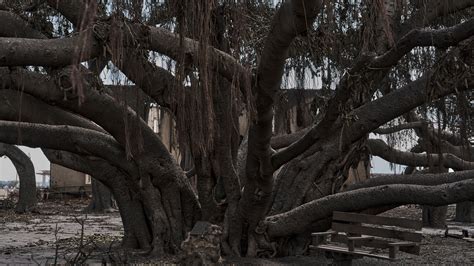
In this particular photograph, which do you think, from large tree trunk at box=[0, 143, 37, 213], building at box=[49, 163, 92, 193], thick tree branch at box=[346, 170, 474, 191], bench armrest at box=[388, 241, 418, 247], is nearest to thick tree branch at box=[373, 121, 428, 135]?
thick tree branch at box=[346, 170, 474, 191]

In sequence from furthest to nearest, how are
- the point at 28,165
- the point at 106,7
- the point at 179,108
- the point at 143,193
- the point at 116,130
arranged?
1. the point at 28,165
2. the point at 143,193
3. the point at 116,130
4. the point at 106,7
5. the point at 179,108

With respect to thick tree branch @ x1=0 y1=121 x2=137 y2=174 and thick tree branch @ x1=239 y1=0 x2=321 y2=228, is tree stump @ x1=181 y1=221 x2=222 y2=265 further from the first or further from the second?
thick tree branch @ x1=0 y1=121 x2=137 y2=174

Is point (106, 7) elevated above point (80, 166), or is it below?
above

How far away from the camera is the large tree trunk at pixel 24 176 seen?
23.6 meters

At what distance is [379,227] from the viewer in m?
7.82

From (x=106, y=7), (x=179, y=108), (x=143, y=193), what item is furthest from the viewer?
(x=143, y=193)

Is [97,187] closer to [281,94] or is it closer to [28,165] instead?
[28,165]

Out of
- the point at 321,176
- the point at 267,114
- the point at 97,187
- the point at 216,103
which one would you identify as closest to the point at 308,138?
the point at 267,114

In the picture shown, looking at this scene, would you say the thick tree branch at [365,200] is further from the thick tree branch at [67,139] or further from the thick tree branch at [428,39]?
the thick tree branch at [67,139]

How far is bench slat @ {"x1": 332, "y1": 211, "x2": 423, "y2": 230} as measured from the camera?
24.8ft

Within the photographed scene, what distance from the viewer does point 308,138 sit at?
7.61 m

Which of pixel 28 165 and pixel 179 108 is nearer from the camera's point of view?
pixel 179 108

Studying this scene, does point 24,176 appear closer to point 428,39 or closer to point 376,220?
point 376,220

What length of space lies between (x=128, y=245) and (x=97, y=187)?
15687mm
